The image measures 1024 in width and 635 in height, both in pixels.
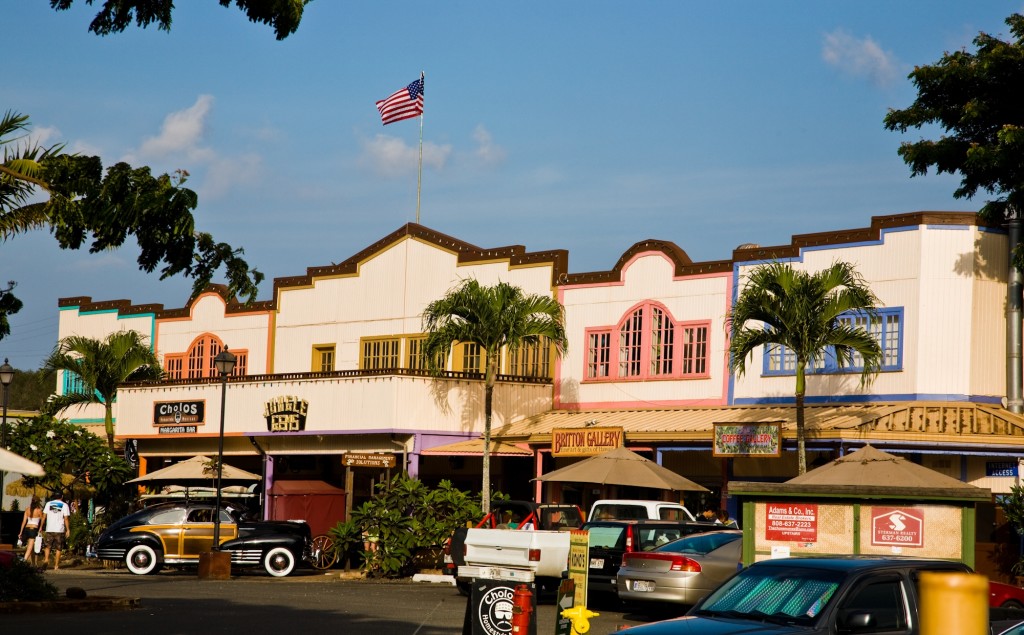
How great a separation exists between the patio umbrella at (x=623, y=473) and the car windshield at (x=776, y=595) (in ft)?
51.3

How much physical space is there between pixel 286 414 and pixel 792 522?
913 inches

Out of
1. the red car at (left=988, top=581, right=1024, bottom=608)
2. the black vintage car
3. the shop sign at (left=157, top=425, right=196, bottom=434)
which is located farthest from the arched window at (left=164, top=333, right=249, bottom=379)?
the red car at (left=988, top=581, right=1024, bottom=608)

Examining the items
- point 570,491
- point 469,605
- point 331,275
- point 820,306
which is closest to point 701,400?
point 570,491

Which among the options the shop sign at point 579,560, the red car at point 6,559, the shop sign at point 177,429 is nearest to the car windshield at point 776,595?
the shop sign at point 579,560

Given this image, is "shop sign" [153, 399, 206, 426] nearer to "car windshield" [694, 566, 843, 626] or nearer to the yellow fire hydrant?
the yellow fire hydrant

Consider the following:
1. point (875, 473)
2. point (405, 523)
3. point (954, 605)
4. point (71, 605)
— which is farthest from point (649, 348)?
point (954, 605)

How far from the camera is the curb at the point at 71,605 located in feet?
57.1

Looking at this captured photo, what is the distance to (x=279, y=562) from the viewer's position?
28703 mm

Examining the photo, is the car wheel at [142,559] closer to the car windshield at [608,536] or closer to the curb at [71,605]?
the curb at [71,605]

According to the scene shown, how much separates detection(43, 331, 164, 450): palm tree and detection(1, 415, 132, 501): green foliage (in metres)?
4.48

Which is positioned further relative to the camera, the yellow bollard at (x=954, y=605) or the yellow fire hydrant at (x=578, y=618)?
the yellow fire hydrant at (x=578, y=618)

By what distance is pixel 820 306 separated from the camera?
26531mm

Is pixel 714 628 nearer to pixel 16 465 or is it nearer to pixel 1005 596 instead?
pixel 16 465

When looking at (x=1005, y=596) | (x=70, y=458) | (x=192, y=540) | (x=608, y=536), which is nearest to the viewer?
(x=1005, y=596)
